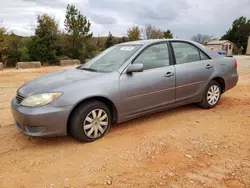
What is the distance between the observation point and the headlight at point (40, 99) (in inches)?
112

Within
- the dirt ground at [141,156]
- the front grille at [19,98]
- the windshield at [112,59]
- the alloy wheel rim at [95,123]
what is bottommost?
the dirt ground at [141,156]

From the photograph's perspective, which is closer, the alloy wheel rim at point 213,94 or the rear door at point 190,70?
the rear door at point 190,70

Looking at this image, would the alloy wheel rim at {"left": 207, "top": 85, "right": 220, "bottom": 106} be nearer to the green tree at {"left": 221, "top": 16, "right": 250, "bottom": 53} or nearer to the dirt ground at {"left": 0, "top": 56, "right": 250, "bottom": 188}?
the dirt ground at {"left": 0, "top": 56, "right": 250, "bottom": 188}

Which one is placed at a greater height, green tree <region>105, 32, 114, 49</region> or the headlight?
green tree <region>105, 32, 114, 49</region>

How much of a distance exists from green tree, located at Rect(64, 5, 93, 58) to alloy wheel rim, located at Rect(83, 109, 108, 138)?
508 inches

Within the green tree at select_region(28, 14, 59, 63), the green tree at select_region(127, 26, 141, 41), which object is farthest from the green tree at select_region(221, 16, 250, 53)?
the green tree at select_region(28, 14, 59, 63)

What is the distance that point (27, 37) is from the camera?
14.8m

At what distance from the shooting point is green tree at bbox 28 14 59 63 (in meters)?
14.0

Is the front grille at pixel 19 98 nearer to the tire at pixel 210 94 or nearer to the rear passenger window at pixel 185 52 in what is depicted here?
the rear passenger window at pixel 185 52

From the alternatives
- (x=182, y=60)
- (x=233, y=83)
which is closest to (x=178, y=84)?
(x=182, y=60)

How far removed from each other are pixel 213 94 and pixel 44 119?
3.35 meters

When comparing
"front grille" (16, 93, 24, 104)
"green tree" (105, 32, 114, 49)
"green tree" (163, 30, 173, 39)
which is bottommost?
"front grille" (16, 93, 24, 104)

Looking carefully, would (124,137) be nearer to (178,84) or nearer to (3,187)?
(178,84)

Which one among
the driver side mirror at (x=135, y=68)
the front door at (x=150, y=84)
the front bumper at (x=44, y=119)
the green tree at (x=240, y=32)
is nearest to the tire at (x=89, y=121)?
the front bumper at (x=44, y=119)
